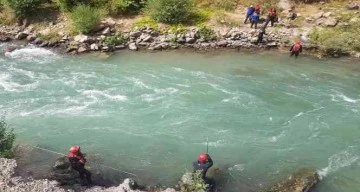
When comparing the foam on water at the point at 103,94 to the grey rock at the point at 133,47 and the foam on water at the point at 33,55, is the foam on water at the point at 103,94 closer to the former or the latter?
the foam on water at the point at 33,55

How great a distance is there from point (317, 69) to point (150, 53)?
9.00m

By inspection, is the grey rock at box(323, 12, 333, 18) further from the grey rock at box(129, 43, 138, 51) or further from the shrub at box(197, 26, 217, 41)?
the grey rock at box(129, 43, 138, 51)

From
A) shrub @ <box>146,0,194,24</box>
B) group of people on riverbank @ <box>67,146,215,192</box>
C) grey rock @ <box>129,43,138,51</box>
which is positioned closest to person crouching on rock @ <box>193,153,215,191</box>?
group of people on riverbank @ <box>67,146,215,192</box>

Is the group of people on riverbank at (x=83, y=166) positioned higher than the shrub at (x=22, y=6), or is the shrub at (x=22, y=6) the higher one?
the shrub at (x=22, y=6)

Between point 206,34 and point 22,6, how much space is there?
1177 cm

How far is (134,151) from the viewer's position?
17.6 m

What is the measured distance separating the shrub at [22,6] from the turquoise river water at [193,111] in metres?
4.87

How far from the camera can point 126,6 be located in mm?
29094

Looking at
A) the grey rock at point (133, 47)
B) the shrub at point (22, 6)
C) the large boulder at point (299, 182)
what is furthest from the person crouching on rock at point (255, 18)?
the shrub at point (22, 6)

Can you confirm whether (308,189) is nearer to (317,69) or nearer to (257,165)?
(257,165)

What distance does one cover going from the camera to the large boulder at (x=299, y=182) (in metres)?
15.3

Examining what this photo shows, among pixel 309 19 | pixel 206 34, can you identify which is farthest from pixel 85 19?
pixel 309 19

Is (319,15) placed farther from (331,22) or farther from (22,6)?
(22,6)

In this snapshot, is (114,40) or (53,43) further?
(53,43)
